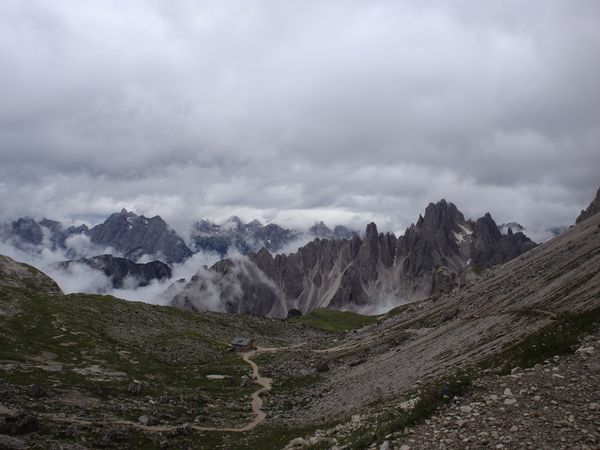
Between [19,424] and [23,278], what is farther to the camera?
[23,278]

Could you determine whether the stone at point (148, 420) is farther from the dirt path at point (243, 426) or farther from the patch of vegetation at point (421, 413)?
the patch of vegetation at point (421, 413)

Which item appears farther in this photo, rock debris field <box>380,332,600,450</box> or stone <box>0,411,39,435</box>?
stone <box>0,411,39,435</box>

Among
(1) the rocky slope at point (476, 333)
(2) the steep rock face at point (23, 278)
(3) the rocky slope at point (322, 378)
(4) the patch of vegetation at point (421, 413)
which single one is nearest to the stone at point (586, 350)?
(3) the rocky slope at point (322, 378)

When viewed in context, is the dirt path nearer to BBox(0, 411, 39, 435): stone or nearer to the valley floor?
BBox(0, 411, 39, 435): stone

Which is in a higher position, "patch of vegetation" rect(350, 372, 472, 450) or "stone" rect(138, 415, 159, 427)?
"patch of vegetation" rect(350, 372, 472, 450)

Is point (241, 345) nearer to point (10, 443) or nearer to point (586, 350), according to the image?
point (10, 443)

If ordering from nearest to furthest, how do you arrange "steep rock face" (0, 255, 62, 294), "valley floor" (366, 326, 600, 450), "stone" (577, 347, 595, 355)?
"valley floor" (366, 326, 600, 450), "stone" (577, 347, 595, 355), "steep rock face" (0, 255, 62, 294)

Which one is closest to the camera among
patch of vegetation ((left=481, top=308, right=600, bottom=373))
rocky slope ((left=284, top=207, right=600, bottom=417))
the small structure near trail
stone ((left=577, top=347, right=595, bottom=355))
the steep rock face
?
stone ((left=577, top=347, right=595, bottom=355))

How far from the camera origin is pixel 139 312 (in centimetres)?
13875

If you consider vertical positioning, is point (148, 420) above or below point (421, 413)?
below

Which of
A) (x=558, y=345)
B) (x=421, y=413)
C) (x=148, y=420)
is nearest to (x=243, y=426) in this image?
(x=148, y=420)

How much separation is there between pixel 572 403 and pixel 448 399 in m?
5.71

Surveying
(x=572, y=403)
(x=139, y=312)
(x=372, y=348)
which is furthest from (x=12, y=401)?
(x=139, y=312)

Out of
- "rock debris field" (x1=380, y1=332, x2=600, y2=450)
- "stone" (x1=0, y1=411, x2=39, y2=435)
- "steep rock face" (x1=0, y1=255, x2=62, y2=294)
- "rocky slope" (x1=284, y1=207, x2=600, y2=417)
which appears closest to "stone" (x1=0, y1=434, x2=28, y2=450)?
"stone" (x1=0, y1=411, x2=39, y2=435)
